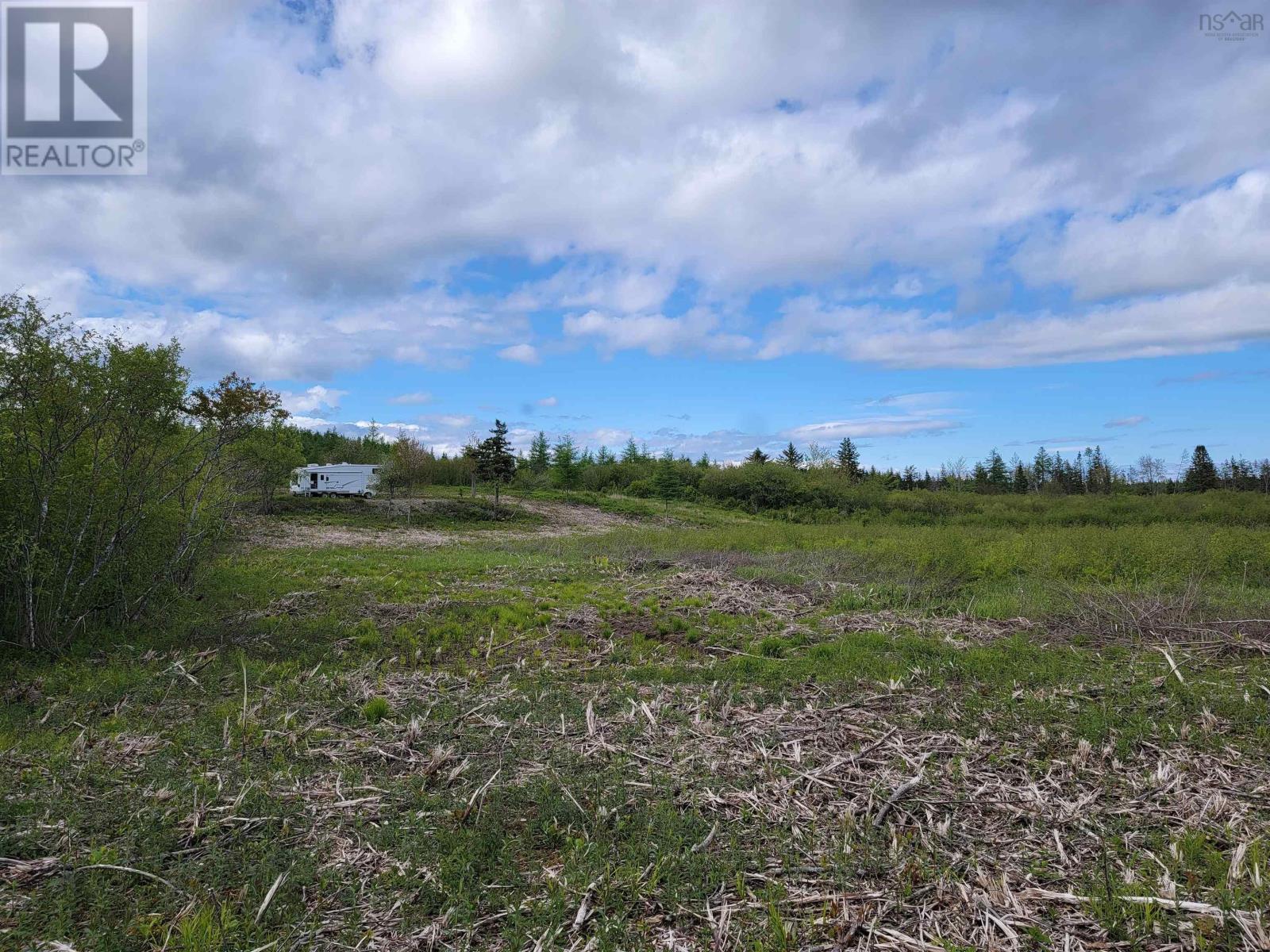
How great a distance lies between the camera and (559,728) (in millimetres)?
5457

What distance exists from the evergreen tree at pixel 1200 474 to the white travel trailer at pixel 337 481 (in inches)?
2157

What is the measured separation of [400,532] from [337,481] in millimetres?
14419

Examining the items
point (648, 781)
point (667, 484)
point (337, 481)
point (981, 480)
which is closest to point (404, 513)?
point (337, 481)

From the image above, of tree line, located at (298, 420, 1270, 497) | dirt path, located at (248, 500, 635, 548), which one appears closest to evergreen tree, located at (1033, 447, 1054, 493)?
tree line, located at (298, 420, 1270, 497)

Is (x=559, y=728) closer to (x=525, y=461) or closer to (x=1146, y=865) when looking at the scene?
(x=1146, y=865)

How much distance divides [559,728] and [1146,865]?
3.91 metres

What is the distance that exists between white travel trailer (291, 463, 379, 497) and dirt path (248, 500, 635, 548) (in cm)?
507

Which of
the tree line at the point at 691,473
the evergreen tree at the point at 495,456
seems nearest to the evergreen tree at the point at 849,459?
the tree line at the point at 691,473

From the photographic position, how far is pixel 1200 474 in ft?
149

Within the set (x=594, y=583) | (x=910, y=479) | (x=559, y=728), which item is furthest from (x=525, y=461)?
(x=559, y=728)

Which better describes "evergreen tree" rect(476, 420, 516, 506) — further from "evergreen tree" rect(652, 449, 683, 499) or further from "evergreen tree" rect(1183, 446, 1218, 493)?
"evergreen tree" rect(1183, 446, 1218, 493)

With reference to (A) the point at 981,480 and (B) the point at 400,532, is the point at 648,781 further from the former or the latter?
(A) the point at 981,480

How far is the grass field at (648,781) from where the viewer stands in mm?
3092

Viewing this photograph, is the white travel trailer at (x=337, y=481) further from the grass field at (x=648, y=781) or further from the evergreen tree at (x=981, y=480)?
the evergreen tree at (x=981, y=480)
